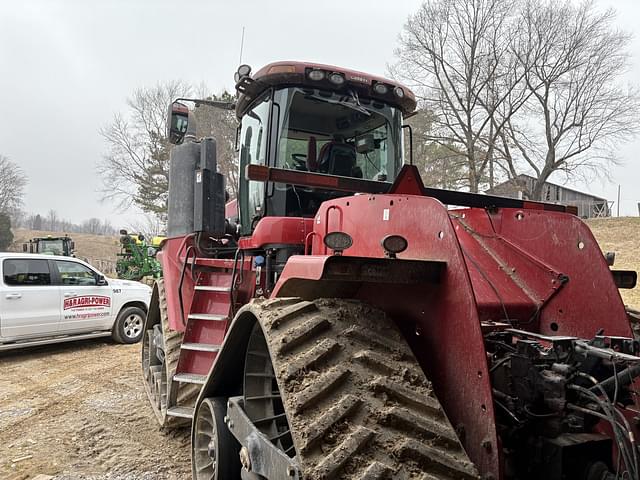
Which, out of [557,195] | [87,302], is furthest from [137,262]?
[557,195]

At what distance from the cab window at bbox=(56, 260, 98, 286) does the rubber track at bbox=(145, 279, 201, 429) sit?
525cm

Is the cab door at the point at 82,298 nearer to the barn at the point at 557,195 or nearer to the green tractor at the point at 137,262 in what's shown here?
the green tractor at the point at 137,262

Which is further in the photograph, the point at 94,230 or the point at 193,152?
the point at 94,230

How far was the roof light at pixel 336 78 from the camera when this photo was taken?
149 inches

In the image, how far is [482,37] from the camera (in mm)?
25703

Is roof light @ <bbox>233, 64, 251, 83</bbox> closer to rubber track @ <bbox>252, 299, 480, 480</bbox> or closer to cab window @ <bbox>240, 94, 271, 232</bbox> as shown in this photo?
cab window @ <bbox>240, 94, 271, 232</bbox>

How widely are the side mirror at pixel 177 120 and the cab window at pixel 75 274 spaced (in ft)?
20.4

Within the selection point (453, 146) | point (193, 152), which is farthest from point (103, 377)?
point (453, 146)

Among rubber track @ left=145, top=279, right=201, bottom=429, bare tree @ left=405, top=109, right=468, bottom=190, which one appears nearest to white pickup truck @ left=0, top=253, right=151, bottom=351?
rubber track @ left=145, top=279, right=201, bottom=429

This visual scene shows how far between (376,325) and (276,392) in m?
0.90

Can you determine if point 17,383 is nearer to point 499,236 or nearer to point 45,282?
point 45,282

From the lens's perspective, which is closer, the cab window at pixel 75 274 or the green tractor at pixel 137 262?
the cab window at pixel 75 274

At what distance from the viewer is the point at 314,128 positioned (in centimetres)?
392

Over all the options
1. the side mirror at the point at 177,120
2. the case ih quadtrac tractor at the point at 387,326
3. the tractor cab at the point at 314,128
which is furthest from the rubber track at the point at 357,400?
the side mirror at the point at 177,120
